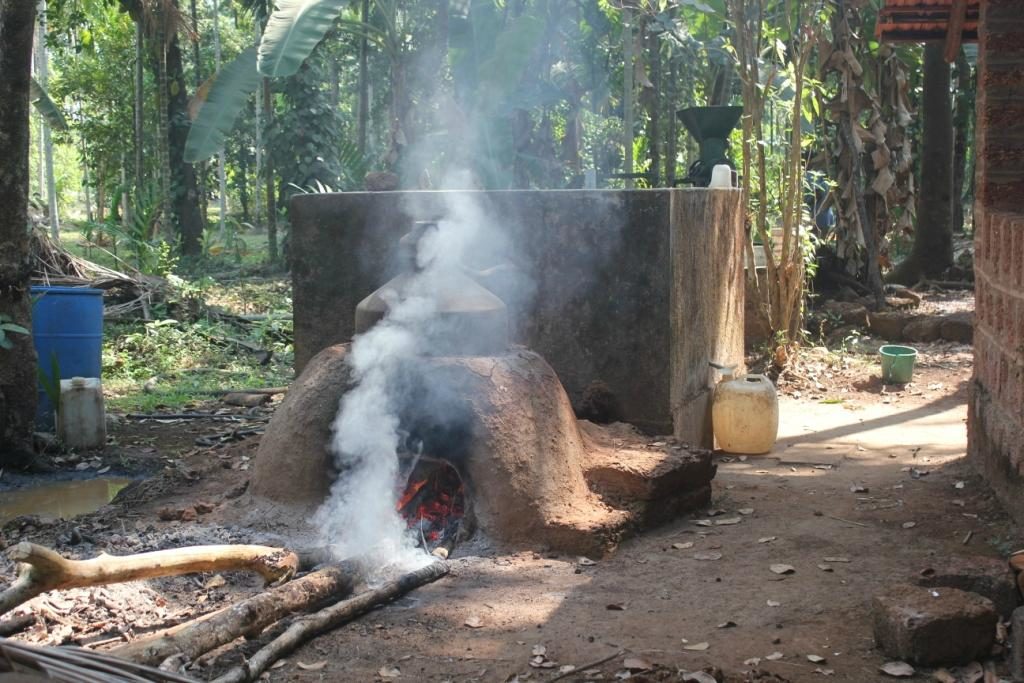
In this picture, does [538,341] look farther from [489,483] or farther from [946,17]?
[946,17]

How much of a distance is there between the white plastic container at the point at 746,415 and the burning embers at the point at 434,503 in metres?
2.72

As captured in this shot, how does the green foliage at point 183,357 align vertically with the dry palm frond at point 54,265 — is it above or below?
below

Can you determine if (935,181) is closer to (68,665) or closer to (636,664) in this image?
(636,664)

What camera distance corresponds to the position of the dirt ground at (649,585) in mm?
3912

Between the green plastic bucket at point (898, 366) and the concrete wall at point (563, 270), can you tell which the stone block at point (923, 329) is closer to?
the green plastic bucket at point (898, 366)

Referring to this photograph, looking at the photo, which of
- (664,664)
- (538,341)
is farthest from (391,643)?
(538,341)

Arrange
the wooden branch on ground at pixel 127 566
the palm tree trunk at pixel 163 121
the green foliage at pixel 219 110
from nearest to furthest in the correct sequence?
the wooden branch on ground at pixel 127 566 → the green foliage at pixel 219 110 → the palm tree trunk at pixel 163 121

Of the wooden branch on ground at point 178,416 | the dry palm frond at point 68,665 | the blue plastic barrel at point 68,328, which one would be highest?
the blue plastic barrel at point 68,328

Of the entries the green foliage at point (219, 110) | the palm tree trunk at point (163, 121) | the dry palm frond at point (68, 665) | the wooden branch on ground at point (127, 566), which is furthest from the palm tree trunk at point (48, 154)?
the dry palm frond at point (68, 665)

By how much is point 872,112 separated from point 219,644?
12.8m

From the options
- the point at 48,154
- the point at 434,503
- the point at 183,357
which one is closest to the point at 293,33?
the point at 183,357

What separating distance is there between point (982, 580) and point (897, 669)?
2.24ft

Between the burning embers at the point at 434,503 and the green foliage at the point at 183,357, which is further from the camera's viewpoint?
the green foliage at the point at 183,357

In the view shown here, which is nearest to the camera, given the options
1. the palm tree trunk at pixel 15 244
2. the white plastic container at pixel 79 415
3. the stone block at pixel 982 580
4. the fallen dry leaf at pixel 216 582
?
the stone block at pixel 982 580
